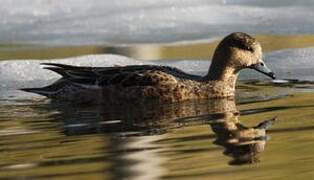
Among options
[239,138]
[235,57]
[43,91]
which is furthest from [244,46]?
[239,138]

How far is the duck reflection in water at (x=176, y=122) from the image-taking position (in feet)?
14.6

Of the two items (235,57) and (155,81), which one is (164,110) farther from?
(235,57)

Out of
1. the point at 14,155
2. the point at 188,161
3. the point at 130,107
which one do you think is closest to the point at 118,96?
the point at 130,107

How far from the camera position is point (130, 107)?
6.42 m

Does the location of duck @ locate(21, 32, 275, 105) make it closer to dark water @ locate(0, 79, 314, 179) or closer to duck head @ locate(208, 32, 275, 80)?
duck head @ locate(208, 32, 275, 80)

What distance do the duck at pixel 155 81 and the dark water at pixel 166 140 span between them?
7.3 inches

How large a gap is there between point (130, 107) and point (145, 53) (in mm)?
3284

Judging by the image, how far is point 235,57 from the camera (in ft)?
23.3

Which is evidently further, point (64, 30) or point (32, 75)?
point (64, 30)

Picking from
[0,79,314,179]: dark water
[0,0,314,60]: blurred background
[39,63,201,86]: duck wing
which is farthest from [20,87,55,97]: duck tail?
[0,0,314,60]: blurred background

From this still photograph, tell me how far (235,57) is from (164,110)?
3.85ft

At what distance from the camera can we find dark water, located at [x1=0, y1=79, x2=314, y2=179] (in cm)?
386

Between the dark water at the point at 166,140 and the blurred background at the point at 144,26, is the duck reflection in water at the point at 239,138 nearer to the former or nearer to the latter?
the dark water at the point at 166,140

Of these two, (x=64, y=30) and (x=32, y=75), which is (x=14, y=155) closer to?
(x=32, y=75)
